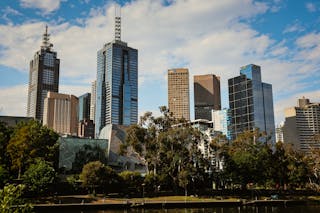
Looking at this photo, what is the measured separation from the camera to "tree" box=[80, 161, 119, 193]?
68250 mm

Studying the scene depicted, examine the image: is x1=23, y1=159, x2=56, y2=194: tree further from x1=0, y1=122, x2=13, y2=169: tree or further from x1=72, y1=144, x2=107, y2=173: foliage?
x1=72, y1=144, x2=107, y2=173: foliage

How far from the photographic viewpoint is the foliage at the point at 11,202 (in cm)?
Answer: 1489

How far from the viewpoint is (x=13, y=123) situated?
134250 mm

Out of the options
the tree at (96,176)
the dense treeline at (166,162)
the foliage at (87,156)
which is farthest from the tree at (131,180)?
the foliage at (87,156)

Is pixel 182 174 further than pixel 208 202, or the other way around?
pixel 182 174

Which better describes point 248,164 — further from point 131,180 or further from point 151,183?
point 131,180

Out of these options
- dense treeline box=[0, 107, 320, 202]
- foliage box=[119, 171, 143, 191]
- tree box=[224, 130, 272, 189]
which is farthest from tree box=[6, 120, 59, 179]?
tree box=[224, 130, 272, 189]

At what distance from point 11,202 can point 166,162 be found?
66.8 meters

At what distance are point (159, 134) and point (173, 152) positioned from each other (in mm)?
5044

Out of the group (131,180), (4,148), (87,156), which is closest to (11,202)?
(131,180)

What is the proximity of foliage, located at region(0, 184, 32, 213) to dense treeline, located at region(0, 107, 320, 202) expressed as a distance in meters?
50.8

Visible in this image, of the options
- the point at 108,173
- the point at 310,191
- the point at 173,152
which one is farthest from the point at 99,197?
the point at 310,191

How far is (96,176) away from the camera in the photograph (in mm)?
68562

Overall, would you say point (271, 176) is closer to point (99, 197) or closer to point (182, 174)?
point (182, 174)
